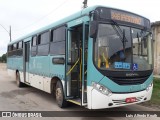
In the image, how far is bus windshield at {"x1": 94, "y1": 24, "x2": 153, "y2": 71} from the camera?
679cm

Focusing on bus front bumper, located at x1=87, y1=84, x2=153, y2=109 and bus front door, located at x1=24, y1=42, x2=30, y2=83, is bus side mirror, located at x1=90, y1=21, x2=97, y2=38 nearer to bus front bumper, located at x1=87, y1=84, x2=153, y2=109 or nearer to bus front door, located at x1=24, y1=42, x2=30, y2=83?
bus front bumper, located at x1=87, y1=84, x2=153, y2=109

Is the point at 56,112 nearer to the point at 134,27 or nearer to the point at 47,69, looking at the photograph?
the point at 47,69

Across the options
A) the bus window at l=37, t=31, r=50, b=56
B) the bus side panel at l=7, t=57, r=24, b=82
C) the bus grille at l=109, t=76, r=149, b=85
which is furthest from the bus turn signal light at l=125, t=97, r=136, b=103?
the bus side panel at l=7, t=57, r=24, b=82

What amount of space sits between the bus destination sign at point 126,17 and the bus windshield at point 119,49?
25cm

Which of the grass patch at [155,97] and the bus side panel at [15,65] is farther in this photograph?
the bus side panel at [15,65]

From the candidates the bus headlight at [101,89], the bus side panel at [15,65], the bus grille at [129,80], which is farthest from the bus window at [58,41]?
the bus side panel at [15,65]

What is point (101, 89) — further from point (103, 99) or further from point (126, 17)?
point (126, 17)

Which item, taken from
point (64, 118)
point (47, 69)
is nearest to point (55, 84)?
point (47, 69)

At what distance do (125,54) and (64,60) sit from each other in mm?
2179

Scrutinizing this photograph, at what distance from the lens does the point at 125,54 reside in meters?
7.05

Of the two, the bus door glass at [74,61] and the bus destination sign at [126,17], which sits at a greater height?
the bus destination sign at [126,17]

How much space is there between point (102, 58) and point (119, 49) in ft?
1.88

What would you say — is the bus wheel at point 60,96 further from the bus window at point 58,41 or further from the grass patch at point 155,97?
the grass patch at point 155,97

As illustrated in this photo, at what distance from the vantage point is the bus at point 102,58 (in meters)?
6.74
